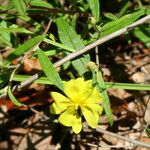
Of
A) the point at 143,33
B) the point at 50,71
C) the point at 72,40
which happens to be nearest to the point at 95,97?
the point at 50,71

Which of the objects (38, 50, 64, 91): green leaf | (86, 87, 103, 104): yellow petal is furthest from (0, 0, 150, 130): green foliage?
(86, 87, 103, 104): yellow petal

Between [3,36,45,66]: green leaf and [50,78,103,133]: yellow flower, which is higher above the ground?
[3,36,45,66]: green leaf

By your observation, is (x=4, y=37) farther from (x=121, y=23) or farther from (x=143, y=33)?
(x=143, y=33)

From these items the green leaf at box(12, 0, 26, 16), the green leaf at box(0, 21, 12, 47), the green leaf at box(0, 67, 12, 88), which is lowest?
the green leaf at box(0, 67, 12, 88)

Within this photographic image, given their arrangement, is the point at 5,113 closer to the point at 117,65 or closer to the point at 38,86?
the point at 38,86

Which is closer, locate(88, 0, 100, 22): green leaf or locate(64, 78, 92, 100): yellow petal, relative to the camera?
locate(64, 78, 92, 100): yellow petal

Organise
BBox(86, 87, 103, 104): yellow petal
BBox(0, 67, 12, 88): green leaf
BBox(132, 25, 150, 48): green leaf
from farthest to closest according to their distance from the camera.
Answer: BBox(132, 25, 150, 48): green leaf → BBox(0, 67, 12, 88): green leaf → BBox(86, 87, 103, 104): yellow petal

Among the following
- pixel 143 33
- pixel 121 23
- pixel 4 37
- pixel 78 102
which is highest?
pixel 4 37

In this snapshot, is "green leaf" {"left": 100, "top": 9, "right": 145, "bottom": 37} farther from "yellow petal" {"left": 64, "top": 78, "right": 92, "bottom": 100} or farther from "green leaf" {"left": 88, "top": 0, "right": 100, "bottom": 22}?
"yellow petal" {"left": 64, "top": 78, "right": 92, "bottom": 100}
